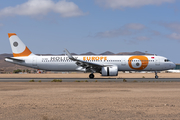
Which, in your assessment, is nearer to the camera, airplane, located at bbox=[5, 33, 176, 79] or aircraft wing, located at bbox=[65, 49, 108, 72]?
aircraft wing, located at bbox=[65, 49, 108, 72]

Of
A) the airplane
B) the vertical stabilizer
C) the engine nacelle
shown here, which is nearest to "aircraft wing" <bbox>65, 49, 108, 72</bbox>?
the airplane

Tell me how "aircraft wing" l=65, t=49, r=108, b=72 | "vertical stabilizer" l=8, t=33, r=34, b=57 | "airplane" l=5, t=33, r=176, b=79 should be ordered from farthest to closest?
"vertical stabilizer" l=8, t=33, r=34, b=57 → "airplane" l=5, t=33, r=176, b=79 → "aircraft wing" l=65, t=49, r=108, b=72

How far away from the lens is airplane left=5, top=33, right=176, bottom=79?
37.3m

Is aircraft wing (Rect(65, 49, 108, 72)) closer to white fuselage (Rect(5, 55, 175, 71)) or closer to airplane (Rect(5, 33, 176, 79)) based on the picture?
airplane (Rect(5, 33, 176, 79))

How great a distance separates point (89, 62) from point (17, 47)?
1226 cm

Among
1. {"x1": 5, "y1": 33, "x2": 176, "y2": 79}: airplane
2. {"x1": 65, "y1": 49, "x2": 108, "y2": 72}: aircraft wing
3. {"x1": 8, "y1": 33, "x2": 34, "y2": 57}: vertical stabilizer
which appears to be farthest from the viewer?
{"x1": 8, "y1": 33, "x2": 34, "y2": 57}: vertical stabilizer

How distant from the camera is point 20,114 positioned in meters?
9.85

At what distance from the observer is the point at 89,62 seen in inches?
1468

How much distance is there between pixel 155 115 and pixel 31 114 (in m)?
5.06

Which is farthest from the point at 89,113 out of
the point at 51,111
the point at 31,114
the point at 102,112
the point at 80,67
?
the point at 80,67

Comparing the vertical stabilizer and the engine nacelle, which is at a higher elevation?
the vertical stabilizer

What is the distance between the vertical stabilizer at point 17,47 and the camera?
39219 millimetres

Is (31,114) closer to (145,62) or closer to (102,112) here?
(102,112)

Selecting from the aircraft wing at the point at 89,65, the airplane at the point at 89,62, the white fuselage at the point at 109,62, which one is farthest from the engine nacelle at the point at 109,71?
the white fuselage at the point at 109,62
